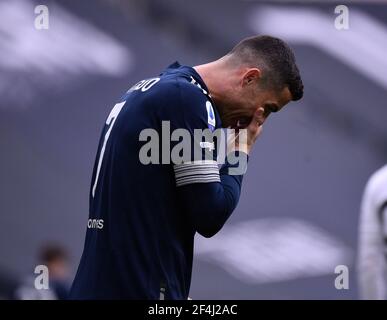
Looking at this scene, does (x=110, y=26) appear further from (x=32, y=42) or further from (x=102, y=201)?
(x=102, y=201)

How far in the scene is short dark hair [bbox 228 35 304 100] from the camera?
113 inches

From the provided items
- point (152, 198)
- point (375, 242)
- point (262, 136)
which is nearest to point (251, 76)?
point (152, 198)

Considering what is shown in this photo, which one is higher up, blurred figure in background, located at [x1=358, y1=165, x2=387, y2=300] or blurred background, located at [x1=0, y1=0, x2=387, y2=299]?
blurred background, located at [x1=0, y1=0, x2=387, y2=299]

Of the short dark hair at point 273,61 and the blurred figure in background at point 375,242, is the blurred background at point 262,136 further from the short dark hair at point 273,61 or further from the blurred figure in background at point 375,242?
the short dark hair at point 273,61

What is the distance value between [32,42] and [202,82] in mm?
3890

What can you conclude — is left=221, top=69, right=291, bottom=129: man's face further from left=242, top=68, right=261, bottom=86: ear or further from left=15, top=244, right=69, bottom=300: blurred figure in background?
left=15, top=244, right=69, bottom=300: blurred figure in background

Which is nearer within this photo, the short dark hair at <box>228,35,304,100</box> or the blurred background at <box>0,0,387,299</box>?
the short dark hair at <box>228,35,304,100</box>

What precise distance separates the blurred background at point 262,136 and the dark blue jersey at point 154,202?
12.7ft
